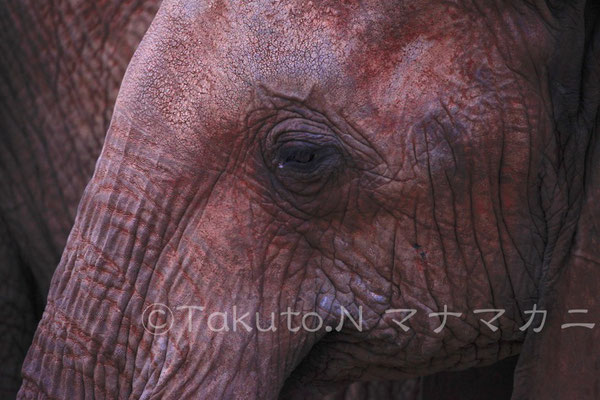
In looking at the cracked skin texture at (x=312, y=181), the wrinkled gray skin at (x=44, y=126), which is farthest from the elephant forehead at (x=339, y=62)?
the wrinkled gray skin at (x=44, y=126)

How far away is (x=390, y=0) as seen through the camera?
1.78 metres

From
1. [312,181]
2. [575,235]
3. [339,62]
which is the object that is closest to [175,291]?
[312,181]

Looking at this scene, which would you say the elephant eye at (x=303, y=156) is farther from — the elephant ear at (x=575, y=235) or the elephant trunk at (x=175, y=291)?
the elephant ear at (x=575, y=235)

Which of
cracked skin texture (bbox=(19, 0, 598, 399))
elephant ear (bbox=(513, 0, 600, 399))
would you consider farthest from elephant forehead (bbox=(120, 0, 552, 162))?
elephant ear (bbox=(513, 0, 600, 399))

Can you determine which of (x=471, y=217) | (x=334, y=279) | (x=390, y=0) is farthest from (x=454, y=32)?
A: (x=334, y=279)

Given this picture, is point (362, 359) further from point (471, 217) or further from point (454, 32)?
point (454, 32)

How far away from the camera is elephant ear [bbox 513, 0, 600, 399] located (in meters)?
1.81

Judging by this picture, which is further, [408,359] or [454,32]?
[408,359]

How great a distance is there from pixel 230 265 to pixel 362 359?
30 centimetres

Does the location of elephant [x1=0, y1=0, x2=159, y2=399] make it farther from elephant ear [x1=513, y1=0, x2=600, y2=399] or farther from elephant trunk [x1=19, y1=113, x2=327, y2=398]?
elephant ear [x1=513, y1=0, x2=600, y2=399]

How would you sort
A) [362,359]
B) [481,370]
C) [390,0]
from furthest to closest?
[481,370] < [362,359] < [390,0]

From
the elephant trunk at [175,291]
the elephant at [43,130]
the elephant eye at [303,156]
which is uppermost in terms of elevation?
the elephant at [43,130]

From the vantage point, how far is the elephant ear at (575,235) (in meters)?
1.81

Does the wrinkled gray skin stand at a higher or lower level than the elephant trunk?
higher
